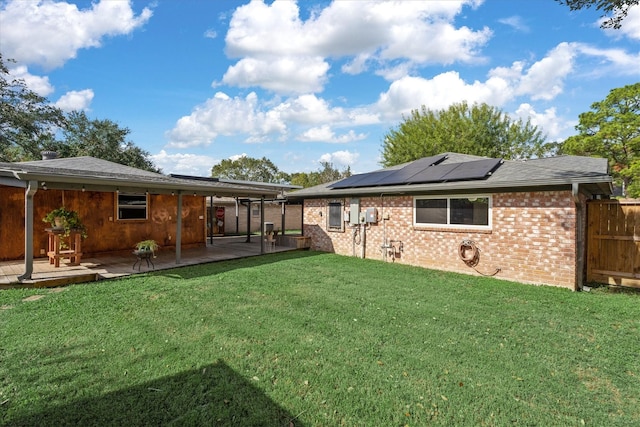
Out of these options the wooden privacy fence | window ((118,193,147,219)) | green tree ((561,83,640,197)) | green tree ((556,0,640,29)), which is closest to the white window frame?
window ((118,193,147,219))

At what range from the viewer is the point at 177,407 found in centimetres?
253

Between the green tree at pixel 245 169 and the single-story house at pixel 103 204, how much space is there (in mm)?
33181

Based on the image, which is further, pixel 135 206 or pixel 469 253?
pixel 135 206

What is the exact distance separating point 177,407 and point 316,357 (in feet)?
4.55

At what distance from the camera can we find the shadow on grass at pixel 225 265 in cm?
730

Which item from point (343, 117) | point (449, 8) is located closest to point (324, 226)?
point (449, 8)

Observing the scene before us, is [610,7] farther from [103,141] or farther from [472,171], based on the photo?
[103,141]

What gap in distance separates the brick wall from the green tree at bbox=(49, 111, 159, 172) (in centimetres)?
2479

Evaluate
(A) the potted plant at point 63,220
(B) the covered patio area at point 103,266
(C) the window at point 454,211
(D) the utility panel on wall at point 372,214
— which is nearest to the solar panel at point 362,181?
(D) the utility panel on wall at point 372,214

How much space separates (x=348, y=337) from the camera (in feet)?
12.7

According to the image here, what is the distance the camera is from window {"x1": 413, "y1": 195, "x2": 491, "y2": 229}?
25.2 ft

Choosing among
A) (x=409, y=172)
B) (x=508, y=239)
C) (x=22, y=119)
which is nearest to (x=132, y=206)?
(x=409, y=172)

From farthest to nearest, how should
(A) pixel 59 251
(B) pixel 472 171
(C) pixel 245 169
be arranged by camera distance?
(C) pixel 245 169
(B) pixel 472 171
(A) pixel 59 251

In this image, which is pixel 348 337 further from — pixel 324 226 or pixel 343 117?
pixel 343 117
